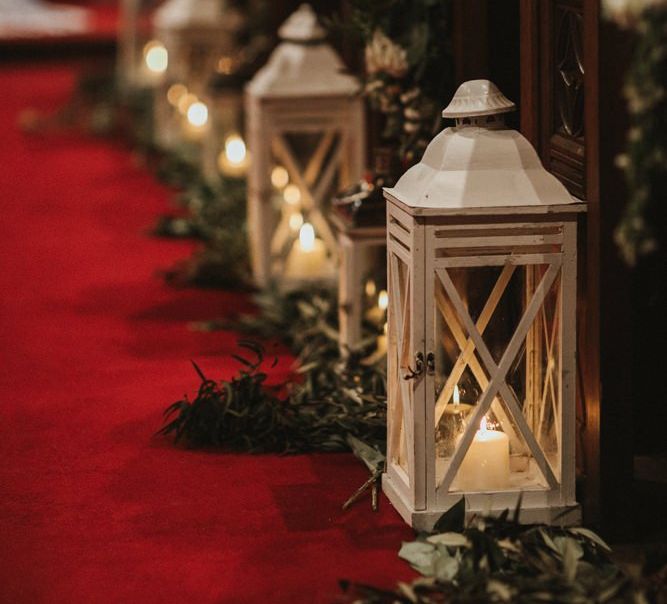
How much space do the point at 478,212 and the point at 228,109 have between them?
482 centimetres

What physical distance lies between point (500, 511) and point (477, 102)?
99cm

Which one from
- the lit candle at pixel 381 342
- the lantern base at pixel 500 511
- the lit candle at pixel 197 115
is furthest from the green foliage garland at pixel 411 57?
the lit candle at pixel 197 115

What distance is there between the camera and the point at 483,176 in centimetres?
348

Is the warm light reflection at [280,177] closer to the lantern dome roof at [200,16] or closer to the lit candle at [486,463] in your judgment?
the lit candle at [486,463]

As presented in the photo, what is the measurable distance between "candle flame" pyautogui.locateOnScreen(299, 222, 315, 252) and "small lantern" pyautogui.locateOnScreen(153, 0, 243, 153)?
3.13 meters

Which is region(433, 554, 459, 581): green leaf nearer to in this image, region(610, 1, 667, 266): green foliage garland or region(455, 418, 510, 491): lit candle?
region(455, 418, 510, 491): lit candle

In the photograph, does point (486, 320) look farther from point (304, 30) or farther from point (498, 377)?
point (304, 30)

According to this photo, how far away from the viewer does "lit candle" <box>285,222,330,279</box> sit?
628 centimetres

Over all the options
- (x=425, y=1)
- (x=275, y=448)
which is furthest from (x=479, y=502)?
(x=425, y=1)

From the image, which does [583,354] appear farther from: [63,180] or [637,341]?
[63,180]

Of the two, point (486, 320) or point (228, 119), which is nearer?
point (486, 320)

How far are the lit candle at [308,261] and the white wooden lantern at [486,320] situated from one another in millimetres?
2568

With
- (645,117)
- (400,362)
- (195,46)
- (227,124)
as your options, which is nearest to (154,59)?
(195,46)

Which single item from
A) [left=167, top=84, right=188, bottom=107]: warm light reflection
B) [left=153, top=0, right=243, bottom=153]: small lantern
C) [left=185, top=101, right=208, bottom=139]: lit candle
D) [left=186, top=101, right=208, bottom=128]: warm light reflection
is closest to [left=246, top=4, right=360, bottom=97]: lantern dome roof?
[left=153, top=0, right=243, bottom=153]: small lantern
